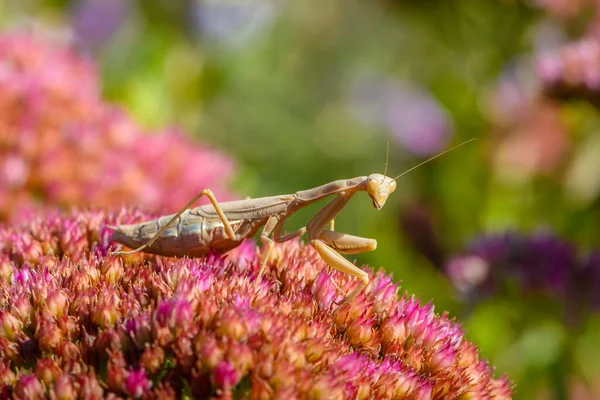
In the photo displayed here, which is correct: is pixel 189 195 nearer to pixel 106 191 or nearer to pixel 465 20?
pixel 106 191

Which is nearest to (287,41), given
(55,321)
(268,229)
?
(268,229)

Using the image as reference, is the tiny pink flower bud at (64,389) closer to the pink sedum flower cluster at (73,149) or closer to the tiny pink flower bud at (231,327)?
the tiny pink flower bud at (231,327)

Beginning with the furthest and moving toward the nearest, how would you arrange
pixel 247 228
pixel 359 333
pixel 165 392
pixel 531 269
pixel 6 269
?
pixel 531 269 → pixel 247 228 → pixel 6 269 → pixel 359 333 → pixel 165 392

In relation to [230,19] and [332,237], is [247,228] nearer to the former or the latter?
[332,237]

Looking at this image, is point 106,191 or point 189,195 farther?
point 189,195

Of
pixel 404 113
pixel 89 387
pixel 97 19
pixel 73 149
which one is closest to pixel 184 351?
pixel 89 387

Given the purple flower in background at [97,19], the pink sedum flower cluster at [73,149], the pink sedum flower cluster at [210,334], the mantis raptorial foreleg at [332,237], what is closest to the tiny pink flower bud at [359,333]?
the pink sedum flower cluster at [210,334]

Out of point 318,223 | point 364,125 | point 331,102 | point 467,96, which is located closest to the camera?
point 318,223
